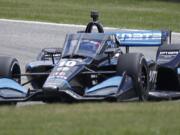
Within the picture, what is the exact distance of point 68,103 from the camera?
10930 mm

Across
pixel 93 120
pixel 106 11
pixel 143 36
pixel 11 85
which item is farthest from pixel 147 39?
pixel 106 11

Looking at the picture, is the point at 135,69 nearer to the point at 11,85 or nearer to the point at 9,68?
the point at 11,85

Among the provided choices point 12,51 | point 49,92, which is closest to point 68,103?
point 49,92

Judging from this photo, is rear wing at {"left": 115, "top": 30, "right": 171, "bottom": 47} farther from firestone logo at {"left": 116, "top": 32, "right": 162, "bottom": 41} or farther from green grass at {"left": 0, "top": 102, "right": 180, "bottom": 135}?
green grass at {"left": 0, "top": 102, "right": 180, "bottom": 135}

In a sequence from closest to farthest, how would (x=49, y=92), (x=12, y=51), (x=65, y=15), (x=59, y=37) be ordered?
(x=49, y=92) < (x=12, y=51) < (x=59, y=37) < (x=65, y=15)

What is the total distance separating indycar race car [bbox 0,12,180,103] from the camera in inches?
436

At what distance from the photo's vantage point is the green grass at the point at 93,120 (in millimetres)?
7664

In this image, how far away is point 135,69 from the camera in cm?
1129

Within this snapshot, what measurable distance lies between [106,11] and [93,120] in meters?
19.7

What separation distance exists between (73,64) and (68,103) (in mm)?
815

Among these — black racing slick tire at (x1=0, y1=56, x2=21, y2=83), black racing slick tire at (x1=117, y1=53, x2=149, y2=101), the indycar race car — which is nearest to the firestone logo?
the indycar race car

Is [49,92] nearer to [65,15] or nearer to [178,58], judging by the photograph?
[178,58]

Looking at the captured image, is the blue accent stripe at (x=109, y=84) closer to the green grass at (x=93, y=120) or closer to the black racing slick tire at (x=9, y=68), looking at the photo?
the green grass at (x=93, y=120)

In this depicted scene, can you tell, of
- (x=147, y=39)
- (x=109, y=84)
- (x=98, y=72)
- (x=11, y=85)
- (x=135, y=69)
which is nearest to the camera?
(x=109, y=84)
